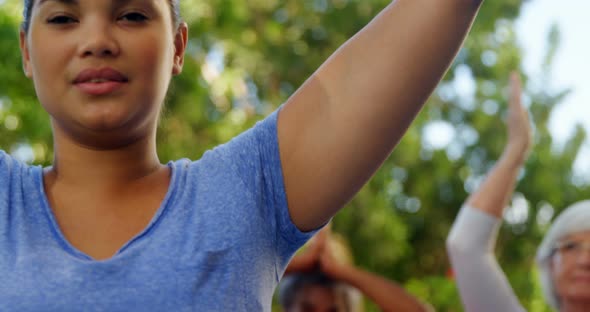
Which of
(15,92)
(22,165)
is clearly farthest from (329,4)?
(22,165)

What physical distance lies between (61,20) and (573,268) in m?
2.31

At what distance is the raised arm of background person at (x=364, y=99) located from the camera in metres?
1.17

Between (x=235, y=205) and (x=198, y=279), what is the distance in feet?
0.38

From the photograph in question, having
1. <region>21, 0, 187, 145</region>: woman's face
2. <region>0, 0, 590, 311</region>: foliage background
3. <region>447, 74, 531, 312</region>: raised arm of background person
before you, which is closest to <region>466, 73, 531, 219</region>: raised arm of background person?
<region>447, 74, 531, 312</region>: raised arm of background person

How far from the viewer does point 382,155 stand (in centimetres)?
119

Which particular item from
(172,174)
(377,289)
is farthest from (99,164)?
(377,289)

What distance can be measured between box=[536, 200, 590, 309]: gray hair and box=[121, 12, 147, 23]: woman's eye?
7.36ft

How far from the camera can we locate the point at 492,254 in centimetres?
325

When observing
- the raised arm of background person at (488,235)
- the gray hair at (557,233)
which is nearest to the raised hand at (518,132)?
the raised arm of background person at (488,235)

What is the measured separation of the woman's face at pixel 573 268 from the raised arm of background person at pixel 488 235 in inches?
6.4

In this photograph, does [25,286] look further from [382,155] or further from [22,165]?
[382,155]

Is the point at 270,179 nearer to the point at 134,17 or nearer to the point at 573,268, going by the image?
the point at 134,17

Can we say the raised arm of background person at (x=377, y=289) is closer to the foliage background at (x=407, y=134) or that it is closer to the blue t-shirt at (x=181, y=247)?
the blue t-shirt at (x=181, y=247)

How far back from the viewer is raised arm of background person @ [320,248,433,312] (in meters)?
3.65
